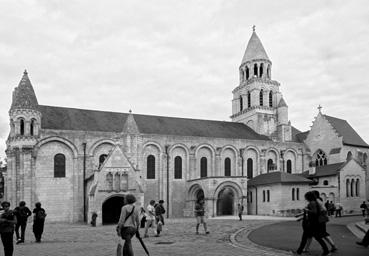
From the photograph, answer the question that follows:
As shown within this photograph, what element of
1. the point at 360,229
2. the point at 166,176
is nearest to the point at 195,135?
the point at 166,176

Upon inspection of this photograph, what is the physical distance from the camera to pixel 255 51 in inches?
2197

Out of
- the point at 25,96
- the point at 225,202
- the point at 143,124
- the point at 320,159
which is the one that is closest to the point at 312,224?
the point at 25,96

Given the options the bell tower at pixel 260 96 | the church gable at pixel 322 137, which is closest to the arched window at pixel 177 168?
the bell tower at pixel 260 96

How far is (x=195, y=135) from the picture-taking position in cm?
4703

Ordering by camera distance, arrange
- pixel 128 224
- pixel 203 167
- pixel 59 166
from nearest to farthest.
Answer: pixel 128 224 → pixel 59 166 → pixel 203 167

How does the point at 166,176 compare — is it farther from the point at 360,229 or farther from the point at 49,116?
the point at 360,229

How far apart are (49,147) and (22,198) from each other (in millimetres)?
5125

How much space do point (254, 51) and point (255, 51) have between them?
5.5 inches

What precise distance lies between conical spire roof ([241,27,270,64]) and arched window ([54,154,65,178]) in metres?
29.7

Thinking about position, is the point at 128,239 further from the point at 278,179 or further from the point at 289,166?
the point at 289,166

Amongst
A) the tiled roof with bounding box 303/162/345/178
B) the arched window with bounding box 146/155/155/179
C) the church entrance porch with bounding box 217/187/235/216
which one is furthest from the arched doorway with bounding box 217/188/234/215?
the tiled roof with bounding box 303/162/345/178

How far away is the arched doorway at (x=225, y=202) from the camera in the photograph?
4284 centimetres

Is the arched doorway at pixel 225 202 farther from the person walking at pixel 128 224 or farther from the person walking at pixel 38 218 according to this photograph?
the person walking at pixel 128 224

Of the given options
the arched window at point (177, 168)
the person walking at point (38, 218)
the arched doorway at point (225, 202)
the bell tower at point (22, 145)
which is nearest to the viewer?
the person walking at point (38, 218)
